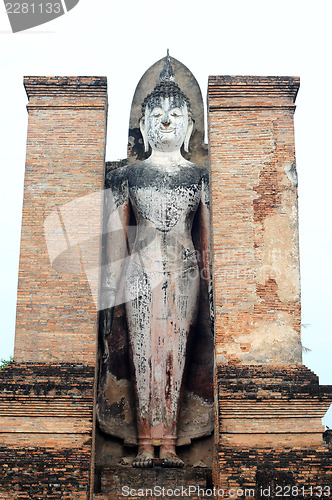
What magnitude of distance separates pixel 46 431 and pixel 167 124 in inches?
178

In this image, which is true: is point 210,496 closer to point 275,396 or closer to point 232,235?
point 275,396

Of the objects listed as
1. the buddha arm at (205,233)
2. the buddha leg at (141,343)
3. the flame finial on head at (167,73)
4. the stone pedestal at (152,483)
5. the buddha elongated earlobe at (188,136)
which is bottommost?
the stone pedestal at (152,483)

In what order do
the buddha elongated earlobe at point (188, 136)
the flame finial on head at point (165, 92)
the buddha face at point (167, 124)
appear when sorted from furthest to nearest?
1. the buddha elongated earlobe at point (188, 136)
2. the flame finial on head at point (165, 92)
3. the buddha face at point (167, 124)

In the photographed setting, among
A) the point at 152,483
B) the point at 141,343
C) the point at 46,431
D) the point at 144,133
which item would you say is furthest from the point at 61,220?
the point at 152,483

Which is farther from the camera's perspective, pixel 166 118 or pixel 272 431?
pixel 166 118

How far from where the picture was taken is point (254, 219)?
1079 cm

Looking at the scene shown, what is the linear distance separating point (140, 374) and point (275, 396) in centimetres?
195

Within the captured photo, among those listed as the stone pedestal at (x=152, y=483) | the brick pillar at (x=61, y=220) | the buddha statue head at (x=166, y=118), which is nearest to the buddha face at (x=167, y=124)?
the buddha statue head at (x=166, y=118)

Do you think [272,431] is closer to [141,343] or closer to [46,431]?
[141,343]

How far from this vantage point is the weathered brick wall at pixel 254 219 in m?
10.4

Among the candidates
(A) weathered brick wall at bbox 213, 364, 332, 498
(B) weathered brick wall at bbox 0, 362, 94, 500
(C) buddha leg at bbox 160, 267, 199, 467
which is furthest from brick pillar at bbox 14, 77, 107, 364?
(A) weathered brick wall at bbox 213, 364, 332, 498

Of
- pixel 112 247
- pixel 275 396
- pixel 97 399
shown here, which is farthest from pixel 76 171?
pixel 275 396

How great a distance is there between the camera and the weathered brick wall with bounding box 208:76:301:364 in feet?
34.0

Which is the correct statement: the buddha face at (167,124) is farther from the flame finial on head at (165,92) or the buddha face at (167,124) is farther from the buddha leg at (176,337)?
the buddha leg at (176,337)
